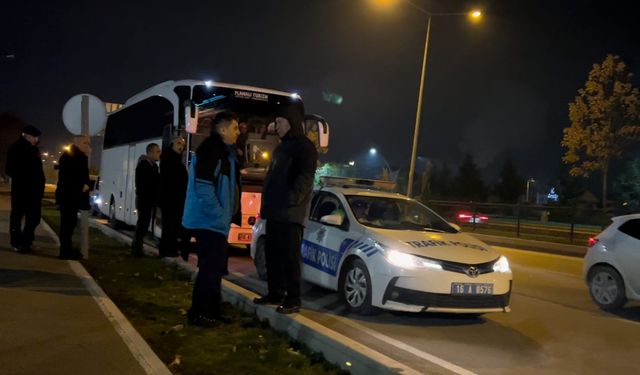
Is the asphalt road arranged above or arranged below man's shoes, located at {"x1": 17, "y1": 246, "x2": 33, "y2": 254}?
below

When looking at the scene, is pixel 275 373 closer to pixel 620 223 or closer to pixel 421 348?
pixel 421 348

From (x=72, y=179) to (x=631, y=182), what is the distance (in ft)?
128

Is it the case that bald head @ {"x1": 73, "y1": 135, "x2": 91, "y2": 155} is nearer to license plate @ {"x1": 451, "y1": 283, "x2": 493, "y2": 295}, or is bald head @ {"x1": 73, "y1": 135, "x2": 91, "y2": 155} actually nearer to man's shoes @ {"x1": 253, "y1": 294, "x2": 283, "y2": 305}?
man's shoes @ {"x1": 253, "y1": 294, "x2": 283, "y2": 305}

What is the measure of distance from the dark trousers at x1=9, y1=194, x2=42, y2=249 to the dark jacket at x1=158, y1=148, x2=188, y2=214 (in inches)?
75.2

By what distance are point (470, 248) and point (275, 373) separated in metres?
3.51

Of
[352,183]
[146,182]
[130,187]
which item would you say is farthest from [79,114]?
[130,187]

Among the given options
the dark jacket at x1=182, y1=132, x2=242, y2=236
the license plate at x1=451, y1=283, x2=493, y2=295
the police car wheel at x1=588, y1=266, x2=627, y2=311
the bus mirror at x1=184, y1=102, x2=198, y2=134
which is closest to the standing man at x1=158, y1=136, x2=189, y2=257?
the bus mirror at x1=184, y1=102, x2=198, y2=134

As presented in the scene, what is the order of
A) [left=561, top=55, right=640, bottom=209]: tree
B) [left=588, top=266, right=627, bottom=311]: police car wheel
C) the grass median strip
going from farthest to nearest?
[left=561, top=55, right=640, bottom=209]: tree < [left=588, top=266, right=627, bottom=311]: police car wheel < the grass median strip

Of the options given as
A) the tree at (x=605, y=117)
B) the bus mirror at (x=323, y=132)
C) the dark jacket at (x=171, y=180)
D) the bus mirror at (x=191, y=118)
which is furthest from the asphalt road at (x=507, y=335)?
the tree at (x=605, y=117)

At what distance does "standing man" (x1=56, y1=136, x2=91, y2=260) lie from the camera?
9352 millimetres

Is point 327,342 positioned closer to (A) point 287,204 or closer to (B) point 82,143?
(A) point 287,204

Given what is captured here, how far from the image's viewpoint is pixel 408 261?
705cm

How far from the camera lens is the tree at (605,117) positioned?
104 feet

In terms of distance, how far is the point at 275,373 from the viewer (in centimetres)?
479
